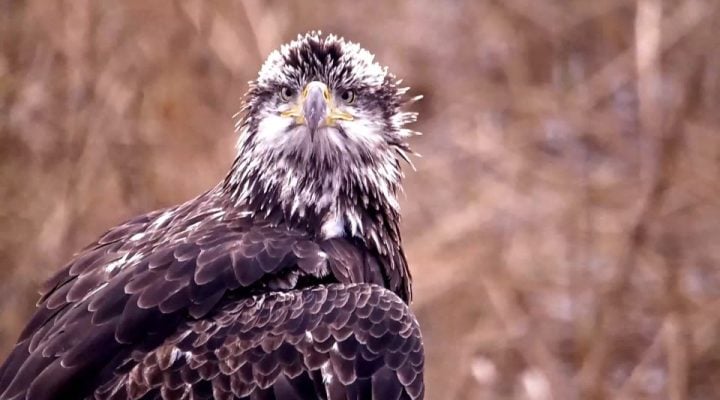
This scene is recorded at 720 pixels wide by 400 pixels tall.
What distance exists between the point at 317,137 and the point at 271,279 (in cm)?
75

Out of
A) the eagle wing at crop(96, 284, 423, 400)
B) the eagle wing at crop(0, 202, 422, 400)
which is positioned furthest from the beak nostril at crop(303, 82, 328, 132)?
the eagle wing at crop(96, 284, 423, 400)

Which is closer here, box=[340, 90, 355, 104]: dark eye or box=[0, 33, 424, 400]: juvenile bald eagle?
box=[0, 33, 424, 400]: juvenile bald eagle

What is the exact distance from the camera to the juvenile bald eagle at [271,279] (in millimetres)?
4891

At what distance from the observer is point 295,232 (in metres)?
5.49

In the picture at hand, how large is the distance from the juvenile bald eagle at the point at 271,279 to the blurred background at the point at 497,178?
3.53 meters

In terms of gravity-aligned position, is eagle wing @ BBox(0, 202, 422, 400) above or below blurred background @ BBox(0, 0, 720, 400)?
below

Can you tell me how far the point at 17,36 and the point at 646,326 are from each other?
5.59 meters

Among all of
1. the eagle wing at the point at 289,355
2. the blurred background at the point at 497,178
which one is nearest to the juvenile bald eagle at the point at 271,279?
the eagle wing at the point at 289,355

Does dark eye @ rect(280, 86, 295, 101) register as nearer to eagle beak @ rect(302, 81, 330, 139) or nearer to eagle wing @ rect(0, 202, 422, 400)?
eagle beak @ rect(302, 81, 330, 139)

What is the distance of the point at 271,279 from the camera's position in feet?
17.1

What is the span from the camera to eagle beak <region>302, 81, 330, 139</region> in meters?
5.43

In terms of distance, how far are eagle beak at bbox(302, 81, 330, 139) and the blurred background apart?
3741mm

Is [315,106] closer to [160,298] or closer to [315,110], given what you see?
[315,110]

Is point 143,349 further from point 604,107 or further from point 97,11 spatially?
point 604,107
